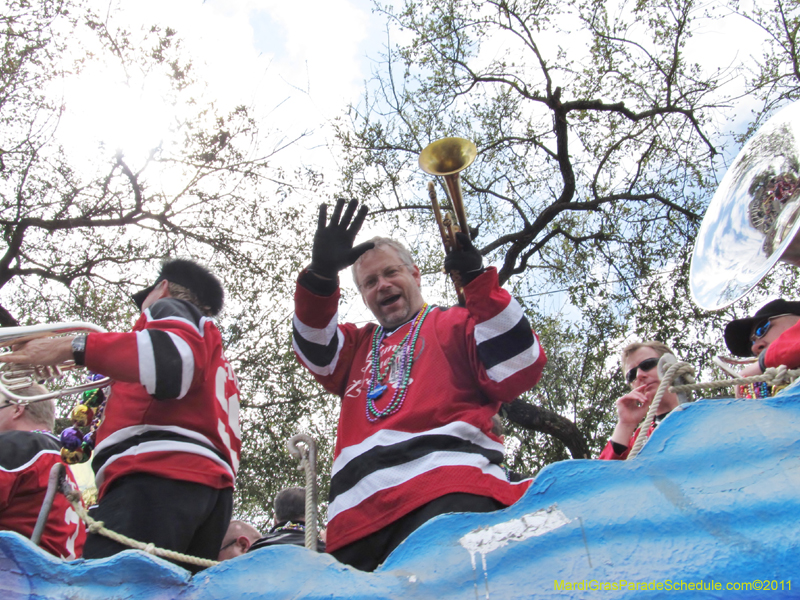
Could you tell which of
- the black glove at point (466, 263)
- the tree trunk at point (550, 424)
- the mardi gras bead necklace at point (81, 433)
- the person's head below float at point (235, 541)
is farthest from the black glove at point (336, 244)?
the tree trunk at point (550, 424)

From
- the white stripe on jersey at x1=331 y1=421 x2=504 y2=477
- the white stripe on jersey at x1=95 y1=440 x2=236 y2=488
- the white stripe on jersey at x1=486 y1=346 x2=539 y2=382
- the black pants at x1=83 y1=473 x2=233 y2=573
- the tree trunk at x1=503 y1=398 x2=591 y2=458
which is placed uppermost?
the tree trunk at x1=503 y1=398 x2=591 y2=458

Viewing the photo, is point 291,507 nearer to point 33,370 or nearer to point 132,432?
Result: point 33,370

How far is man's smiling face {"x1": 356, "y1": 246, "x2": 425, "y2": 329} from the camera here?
7.82 feet

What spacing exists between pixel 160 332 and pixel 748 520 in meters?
1.75

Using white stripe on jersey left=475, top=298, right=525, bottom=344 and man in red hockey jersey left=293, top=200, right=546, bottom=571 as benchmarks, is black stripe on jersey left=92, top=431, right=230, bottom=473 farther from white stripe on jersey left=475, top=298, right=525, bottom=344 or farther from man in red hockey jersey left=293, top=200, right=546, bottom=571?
white stripe on jersey left=475, top=298, right=525, bottom=344

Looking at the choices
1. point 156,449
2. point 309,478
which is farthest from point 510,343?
point 156,449

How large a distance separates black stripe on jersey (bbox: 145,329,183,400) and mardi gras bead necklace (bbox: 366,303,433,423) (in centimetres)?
63

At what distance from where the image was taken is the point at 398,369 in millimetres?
2084

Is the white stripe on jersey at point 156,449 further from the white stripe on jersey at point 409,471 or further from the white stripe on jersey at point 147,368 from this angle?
the white stripe on jersey at point 409,471

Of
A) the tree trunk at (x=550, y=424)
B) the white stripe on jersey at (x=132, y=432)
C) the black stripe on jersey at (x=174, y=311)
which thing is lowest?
the white stripe on jersey at (x=132, y=432)

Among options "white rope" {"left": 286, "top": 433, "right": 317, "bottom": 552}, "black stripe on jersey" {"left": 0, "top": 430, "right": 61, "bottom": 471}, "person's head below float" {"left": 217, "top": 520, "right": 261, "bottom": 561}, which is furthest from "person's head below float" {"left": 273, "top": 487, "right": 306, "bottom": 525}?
"white rope" {"left": 286, "top": 433, "right": 317, "bottom": 552}

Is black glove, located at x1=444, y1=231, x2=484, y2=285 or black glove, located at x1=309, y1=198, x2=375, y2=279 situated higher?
black glove, located at x1=309, y1=198, x2=375, y2=279

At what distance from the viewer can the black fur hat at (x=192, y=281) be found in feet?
8.84

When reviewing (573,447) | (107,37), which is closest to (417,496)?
(573,447)
